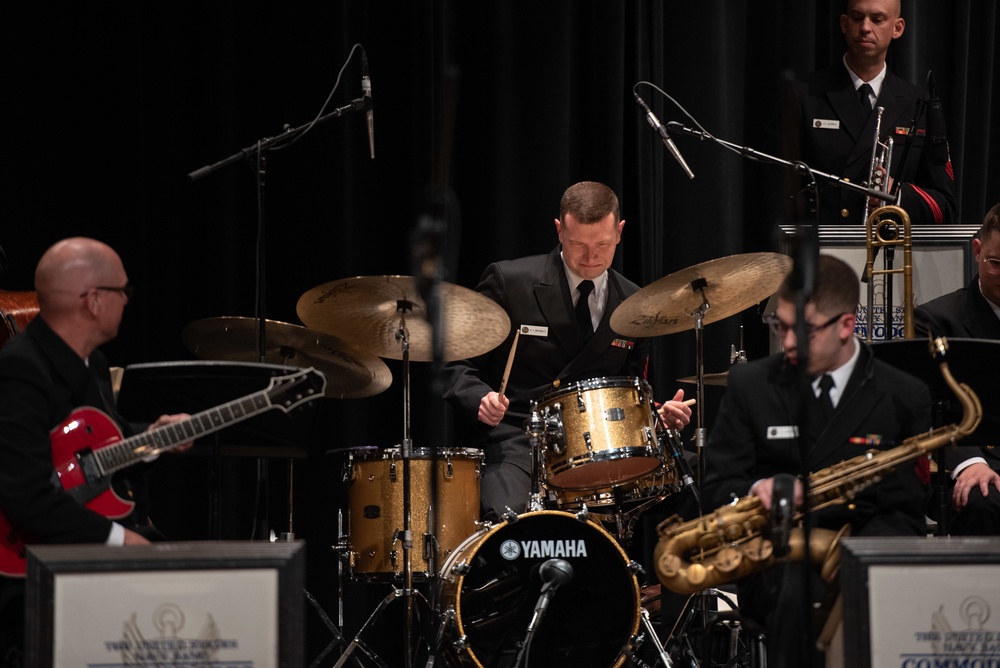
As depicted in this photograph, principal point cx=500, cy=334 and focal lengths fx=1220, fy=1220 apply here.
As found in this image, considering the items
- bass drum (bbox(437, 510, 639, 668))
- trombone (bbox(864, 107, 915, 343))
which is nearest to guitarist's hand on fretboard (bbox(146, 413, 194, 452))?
bass drum (bbox(437, 510, 639, 668))

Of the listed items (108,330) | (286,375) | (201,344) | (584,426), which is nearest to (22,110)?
(201,344)

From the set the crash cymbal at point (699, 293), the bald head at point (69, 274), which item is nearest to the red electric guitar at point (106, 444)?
the bald head at point (69, 274)

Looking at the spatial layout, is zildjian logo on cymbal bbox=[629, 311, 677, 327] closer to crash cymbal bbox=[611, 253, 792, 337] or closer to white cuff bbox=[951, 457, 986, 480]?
crash cymbal bbox=[611, 253, 792, 337]

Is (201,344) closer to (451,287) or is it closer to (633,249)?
(451,287)

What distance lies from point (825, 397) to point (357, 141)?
A: 3.28 metres

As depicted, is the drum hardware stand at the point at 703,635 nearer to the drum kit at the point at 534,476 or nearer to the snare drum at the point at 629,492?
the drum kit at the point at 534,476

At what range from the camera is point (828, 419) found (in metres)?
3.79

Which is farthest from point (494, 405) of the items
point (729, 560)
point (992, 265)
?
point (992, 265)

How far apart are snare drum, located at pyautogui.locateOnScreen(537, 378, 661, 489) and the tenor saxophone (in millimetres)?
971

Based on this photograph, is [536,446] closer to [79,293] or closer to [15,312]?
[79,293]

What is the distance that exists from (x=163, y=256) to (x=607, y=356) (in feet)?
7.53

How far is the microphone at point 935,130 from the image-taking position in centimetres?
555

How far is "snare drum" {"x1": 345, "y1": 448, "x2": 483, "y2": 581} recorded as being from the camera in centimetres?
512

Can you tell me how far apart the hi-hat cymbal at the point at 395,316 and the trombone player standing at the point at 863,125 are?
185 centimetres
